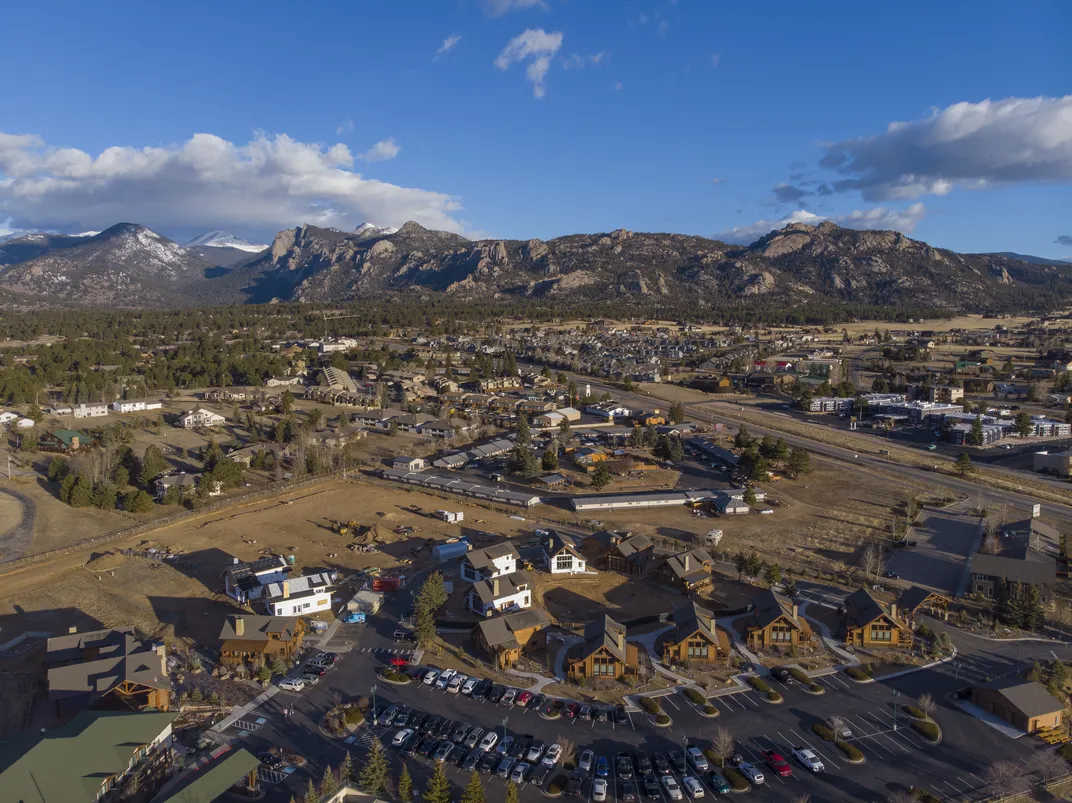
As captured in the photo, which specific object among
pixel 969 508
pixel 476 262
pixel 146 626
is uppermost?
pixel 476 262

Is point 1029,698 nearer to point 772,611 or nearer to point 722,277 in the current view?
point 772,611

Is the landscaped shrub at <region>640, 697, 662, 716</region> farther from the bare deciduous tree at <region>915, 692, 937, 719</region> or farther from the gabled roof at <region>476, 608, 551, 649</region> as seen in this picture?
the bare deciduous tree at <region>915, 692, 937, 719</region>

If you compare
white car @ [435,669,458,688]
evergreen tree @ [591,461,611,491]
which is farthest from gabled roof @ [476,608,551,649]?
evergreen tree @ [591,461,611,491]

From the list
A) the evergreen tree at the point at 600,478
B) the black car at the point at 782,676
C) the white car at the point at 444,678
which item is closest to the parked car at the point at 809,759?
the black car at the point at 782,676

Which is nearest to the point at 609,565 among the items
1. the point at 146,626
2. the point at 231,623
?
the point at 231,623

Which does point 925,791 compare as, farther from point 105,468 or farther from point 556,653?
point 105,468
